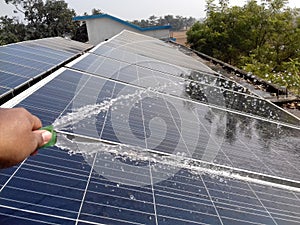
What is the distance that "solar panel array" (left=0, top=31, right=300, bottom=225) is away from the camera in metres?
2.26

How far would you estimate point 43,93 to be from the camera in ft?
13.2

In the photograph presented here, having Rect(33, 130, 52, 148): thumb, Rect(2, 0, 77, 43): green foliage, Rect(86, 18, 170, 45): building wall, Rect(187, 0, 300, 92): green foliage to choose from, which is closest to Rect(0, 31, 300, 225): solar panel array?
Rect(33, 130, 52, 148): thumb

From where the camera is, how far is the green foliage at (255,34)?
2081 cm

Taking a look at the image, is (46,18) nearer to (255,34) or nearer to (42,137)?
(255,34)

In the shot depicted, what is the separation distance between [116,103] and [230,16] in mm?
21121

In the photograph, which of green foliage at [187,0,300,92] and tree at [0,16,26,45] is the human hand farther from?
tree at [0,16,26,45]

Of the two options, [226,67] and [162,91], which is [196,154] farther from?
[226,67]

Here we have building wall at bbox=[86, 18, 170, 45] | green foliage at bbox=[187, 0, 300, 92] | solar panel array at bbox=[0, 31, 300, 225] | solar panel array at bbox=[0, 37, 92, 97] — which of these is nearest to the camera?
solar panel array at bbox=[0, 31, 300, 225]

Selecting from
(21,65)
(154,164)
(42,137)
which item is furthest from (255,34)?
(42,137)

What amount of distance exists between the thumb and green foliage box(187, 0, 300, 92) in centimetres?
1969

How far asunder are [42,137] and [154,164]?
2084 millimetres

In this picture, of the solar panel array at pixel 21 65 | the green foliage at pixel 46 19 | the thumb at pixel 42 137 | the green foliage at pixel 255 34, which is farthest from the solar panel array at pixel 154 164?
the green foliage at pixel 46 19

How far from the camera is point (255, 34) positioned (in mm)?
21516

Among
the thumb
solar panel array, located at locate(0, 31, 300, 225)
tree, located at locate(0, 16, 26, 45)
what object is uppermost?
tree, located at locate(0, 16, 26, 45)
